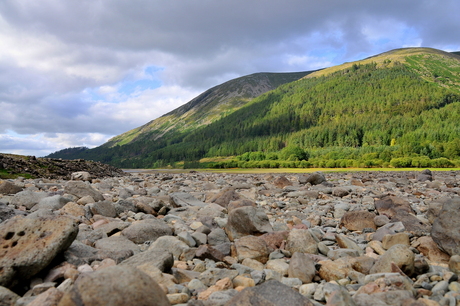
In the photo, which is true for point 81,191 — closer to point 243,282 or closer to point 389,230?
point 243,282

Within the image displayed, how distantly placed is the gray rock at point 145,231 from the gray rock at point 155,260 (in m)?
1.99

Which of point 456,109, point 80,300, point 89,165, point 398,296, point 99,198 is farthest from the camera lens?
point 456,109

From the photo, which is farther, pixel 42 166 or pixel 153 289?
pixel 42 166

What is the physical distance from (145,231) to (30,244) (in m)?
3.22

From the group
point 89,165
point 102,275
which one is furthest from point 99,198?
point 89,165

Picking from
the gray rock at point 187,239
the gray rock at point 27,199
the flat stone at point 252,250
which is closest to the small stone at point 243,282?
the flat stone at point 252,250

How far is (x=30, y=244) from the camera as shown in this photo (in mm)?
5055

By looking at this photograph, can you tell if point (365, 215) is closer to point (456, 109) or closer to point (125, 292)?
point (125, 292)

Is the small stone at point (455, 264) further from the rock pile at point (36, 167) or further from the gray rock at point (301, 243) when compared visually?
the rock pile at point (36, 167)

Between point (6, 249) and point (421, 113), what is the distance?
7895 inches

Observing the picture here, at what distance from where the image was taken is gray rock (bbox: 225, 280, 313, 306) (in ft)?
13.5

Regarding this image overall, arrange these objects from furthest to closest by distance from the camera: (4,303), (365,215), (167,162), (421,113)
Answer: (167,162), (421,113), (365,215), (4,303)

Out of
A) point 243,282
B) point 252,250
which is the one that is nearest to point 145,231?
point 252,250

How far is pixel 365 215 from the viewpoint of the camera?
10172 millimetres
